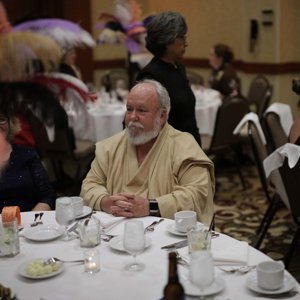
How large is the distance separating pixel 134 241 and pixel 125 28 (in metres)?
4.46

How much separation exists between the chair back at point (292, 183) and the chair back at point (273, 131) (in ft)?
1.39

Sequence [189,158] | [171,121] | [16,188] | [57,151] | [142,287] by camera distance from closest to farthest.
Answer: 1. [142,287]
2. [189,158]
3. [16,188]
4. [171,121]
5. [57,151]

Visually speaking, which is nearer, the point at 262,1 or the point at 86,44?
the point at 86,44

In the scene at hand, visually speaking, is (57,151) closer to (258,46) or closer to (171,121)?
(171,121)

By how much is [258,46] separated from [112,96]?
9.75ft

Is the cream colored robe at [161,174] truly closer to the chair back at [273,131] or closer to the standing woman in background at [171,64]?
the standing woman in background at [171,64]

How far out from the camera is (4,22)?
3.52ft

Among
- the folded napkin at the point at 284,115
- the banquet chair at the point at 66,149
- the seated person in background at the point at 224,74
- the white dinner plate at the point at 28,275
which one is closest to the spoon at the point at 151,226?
the white dinner plate at the point at 28,275

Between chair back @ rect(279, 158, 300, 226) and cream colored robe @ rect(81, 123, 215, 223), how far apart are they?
0.58 m

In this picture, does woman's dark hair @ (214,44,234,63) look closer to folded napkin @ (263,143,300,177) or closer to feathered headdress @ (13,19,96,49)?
folded napkin @ (263,143,300,177)

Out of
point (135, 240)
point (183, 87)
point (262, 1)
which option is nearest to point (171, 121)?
point (183, 87)

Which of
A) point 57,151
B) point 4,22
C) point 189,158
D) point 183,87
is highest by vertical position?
point 4,22

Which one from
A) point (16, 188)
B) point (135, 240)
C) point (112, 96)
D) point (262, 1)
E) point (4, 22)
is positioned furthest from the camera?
point (262, 1)

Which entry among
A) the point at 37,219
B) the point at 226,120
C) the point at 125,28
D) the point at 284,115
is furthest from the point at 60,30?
the point at 125,28
